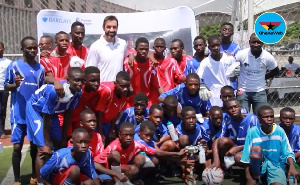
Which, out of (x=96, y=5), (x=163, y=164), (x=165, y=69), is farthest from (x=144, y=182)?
(x=96, y=5)

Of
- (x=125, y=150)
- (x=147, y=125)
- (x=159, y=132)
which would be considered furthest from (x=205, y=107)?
(x=125, y=150)

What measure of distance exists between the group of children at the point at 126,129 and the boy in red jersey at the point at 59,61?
0.05 feet

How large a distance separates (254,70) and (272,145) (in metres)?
1.46

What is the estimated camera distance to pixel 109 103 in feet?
15.6

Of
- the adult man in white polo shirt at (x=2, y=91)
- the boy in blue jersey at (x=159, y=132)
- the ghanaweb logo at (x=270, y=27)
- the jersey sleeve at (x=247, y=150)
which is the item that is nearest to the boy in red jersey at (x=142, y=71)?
the boy in blue jersey at (x=159, y=132)

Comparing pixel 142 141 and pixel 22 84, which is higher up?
pixel 22 84

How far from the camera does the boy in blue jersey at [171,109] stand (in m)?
4.94

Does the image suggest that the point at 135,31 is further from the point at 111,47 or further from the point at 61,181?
the point at 61,181

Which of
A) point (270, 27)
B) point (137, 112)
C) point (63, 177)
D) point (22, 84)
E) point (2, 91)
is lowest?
point (63, 177)

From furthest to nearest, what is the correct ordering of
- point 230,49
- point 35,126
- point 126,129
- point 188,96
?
point 230,49 < point 188,96 < point 126,129 < point 35,126

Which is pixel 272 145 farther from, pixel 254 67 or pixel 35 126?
pixel 35 126

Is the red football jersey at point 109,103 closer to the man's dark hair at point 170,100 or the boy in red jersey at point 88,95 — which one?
the boy in red jersey at point 88,95

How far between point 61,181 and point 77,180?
14 centimetres

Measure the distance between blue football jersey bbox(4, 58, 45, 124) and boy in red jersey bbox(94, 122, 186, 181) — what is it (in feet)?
3.02
